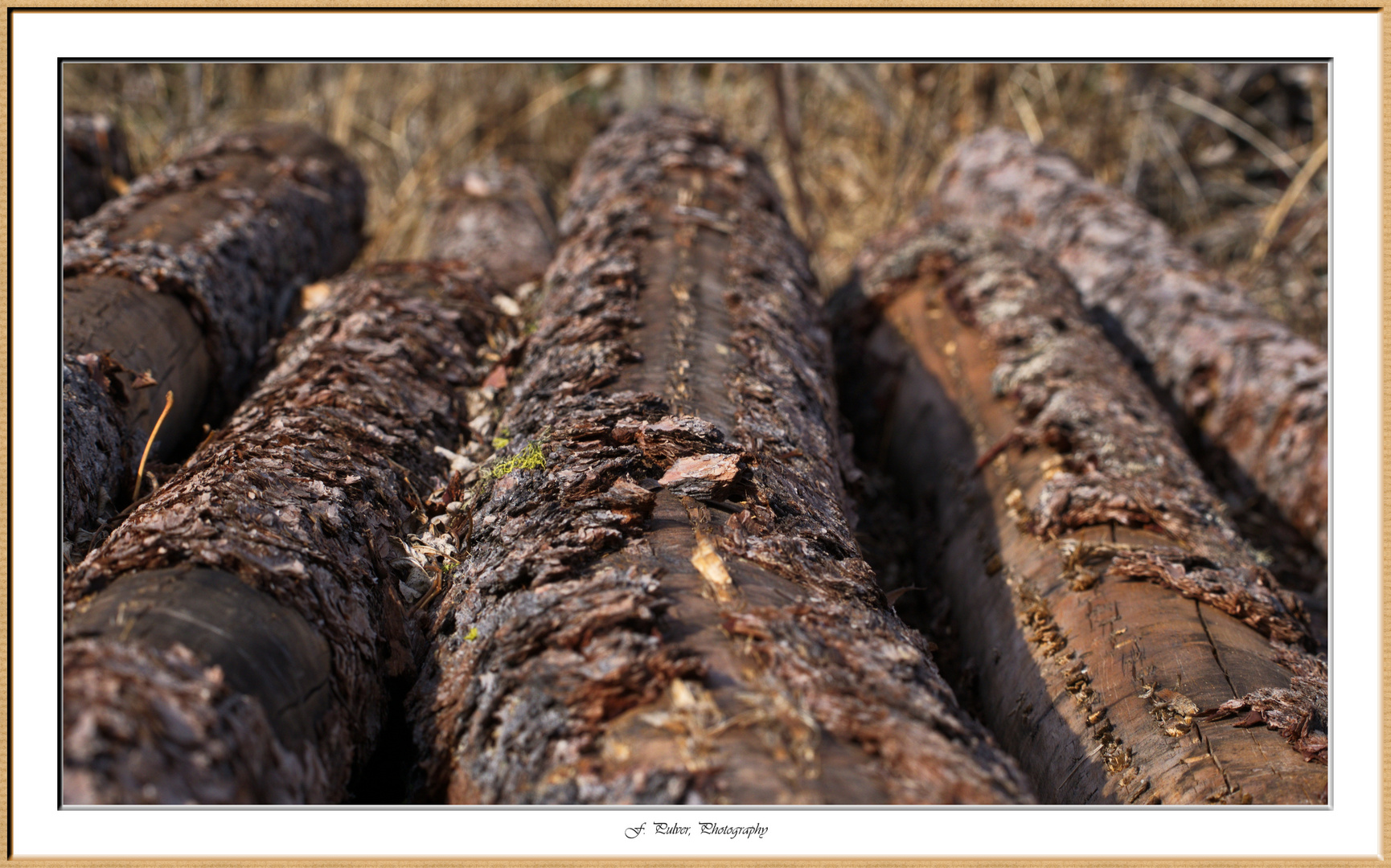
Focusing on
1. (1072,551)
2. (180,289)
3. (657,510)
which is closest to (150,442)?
(180,289)

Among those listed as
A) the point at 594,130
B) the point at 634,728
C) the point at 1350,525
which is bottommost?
the point at 634,728

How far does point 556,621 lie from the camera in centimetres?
147

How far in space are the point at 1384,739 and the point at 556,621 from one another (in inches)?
59.2

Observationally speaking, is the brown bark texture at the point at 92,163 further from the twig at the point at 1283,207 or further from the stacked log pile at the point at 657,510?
the twig at the point at 1283,207

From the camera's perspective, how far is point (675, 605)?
4.81 feet

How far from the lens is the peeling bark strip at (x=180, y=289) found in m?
2.05

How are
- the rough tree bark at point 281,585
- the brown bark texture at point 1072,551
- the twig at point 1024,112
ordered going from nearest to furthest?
the rough tree bark at point 281,585, the brown bark texture at point 1072,551, the twig at point 1024,112

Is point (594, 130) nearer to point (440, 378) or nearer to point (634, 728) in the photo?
point (440, 378)

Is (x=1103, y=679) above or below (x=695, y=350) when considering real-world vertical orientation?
below

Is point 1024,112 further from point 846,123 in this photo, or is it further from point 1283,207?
point 1283,207

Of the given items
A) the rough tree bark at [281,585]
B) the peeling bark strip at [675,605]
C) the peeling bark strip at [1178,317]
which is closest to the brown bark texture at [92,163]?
the rough tree bark at [281,585]

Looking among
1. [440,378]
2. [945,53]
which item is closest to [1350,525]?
[945,53]

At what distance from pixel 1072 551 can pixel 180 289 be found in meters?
2.49

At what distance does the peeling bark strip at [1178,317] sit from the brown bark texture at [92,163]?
3848 mm
